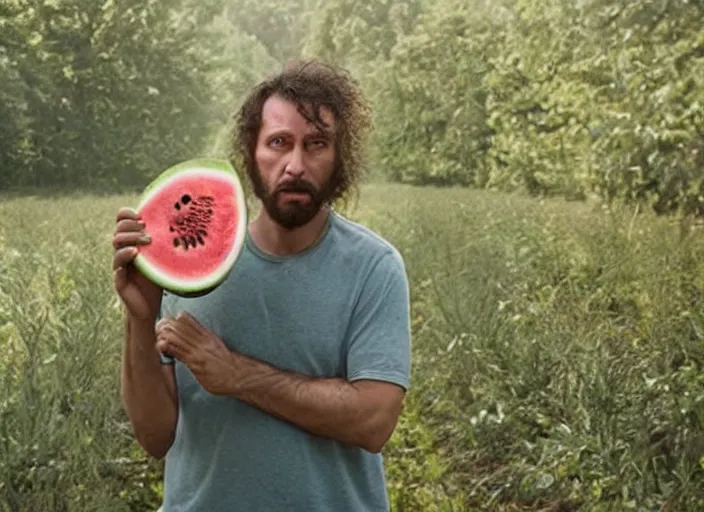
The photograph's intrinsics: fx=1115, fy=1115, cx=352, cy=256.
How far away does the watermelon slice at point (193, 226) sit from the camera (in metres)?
0.93

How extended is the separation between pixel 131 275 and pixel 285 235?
0.51 ft

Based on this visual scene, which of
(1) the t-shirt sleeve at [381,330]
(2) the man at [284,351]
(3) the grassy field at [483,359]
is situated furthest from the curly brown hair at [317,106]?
(3) the grassy field at [483,359]

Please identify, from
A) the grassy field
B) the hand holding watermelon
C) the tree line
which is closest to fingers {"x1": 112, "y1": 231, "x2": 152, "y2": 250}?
the hand holding watermelon

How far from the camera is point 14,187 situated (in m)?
2.06

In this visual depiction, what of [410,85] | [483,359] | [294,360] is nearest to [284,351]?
[294,360]

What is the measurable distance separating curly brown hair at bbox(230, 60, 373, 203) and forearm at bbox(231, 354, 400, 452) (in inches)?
7.2

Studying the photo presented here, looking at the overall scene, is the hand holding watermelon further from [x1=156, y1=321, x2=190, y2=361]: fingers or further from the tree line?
the tree line

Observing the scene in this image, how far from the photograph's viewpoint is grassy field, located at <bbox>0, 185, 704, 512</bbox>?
190 centimetres

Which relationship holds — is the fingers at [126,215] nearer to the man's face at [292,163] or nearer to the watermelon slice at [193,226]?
the watermelon slice at [193,226]

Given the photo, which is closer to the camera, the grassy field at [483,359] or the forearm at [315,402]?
the forearm at [315,402]

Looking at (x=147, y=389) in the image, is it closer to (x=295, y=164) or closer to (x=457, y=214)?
(x=295, y=164)

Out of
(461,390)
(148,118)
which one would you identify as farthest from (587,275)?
(148,118)

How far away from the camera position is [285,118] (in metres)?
1.02

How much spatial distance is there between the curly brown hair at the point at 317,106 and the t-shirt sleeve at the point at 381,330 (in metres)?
0.11
